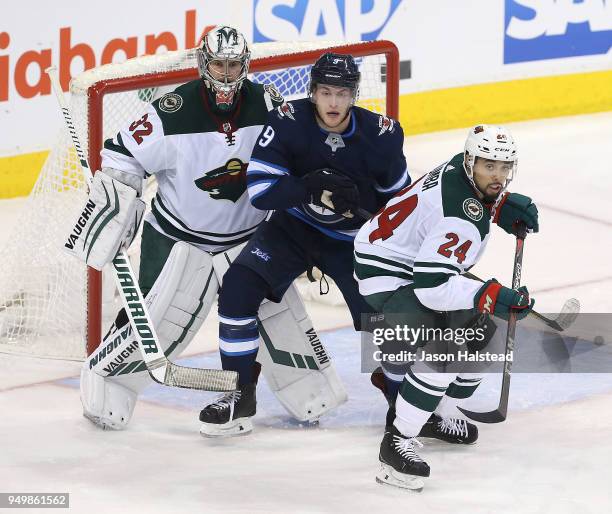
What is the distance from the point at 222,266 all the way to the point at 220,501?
83cm

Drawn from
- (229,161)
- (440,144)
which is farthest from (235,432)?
(440,144)

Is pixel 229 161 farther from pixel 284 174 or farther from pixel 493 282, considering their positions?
pixel 493 282

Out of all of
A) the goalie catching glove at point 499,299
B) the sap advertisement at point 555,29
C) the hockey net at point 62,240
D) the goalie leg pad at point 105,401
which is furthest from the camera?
the sap advertisement at point 555,29

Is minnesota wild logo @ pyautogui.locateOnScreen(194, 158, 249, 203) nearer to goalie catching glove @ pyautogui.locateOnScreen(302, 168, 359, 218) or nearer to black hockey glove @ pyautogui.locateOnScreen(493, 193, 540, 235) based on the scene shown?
goalie catching glove @ pyautogui.locateOnScreen(302, 168, 359, 218)

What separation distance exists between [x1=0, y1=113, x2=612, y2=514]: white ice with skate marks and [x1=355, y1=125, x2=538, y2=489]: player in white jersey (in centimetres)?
15

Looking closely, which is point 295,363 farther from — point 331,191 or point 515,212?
point 515,212

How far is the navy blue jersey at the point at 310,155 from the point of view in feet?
13.4

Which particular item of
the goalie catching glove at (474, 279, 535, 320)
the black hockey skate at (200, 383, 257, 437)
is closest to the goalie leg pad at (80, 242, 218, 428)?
the black hockey skate at (200, 383, 257, 437)

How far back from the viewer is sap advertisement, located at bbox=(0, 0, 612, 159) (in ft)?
21.5

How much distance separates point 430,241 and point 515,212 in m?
0.48

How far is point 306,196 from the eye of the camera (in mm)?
4051

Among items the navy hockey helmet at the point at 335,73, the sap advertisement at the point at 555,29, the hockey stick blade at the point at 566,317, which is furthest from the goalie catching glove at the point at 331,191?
the sap advertisement at the point at 555,29

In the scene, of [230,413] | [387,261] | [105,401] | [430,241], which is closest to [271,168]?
[387,261]

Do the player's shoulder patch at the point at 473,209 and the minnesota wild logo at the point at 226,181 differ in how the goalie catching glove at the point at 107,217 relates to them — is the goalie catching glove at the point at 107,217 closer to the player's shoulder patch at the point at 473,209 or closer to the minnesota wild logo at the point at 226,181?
the minnesota wild logo at the point at 226,181
